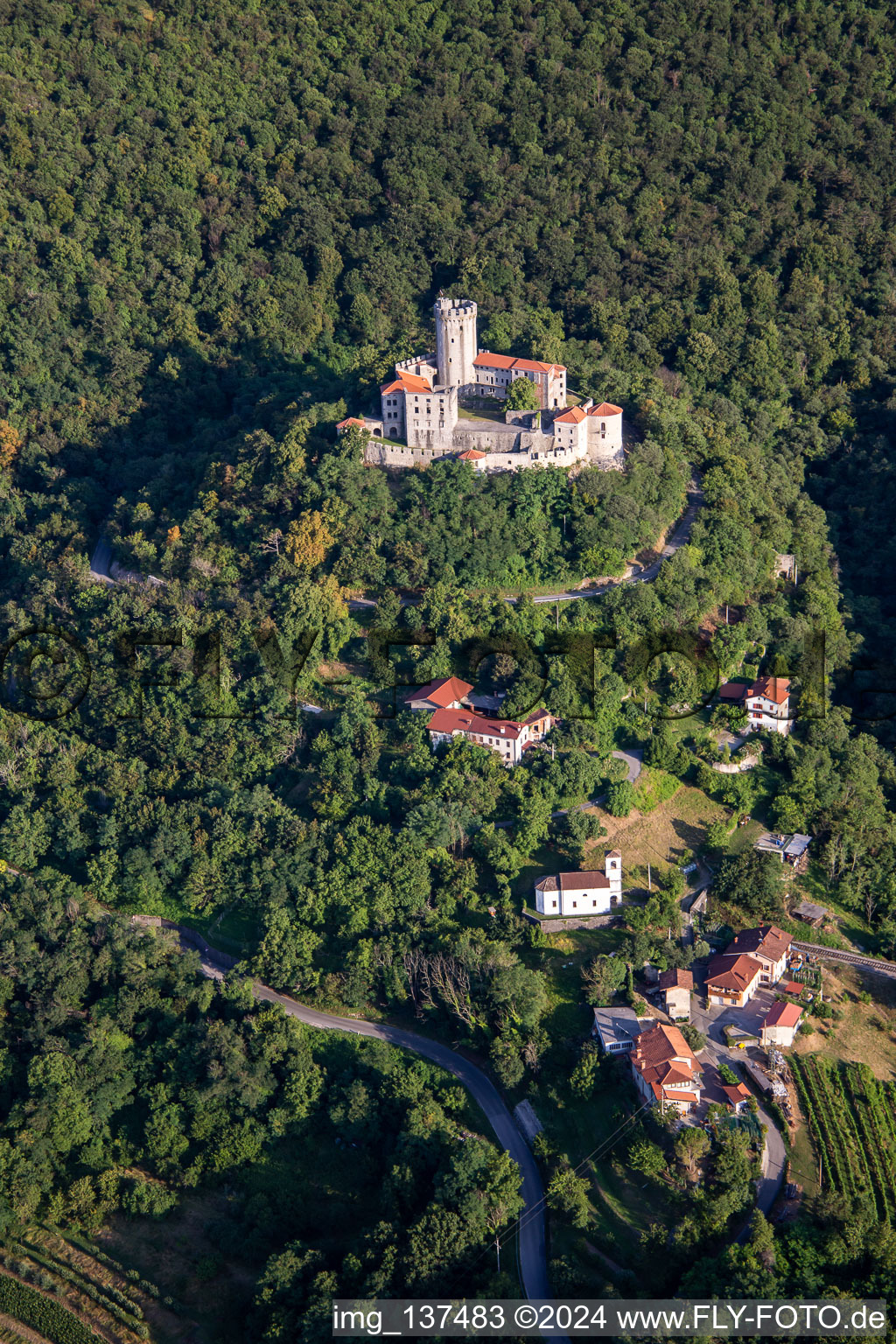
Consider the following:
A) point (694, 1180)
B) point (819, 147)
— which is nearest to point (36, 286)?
point (819, 147)

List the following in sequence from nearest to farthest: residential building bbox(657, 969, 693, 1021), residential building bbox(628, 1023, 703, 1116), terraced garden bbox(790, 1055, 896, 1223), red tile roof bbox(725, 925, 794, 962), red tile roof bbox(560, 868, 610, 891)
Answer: terraced garden bbox(790, 1055, 896, 1223) → residential building bbox(628, 1023, 703, 1116) → residential building bbox(657, 969, 693, 1021) → red tile roof bbox(725, 925, 794, 962) → red tile roof bbox(560, 868, 610, 891)

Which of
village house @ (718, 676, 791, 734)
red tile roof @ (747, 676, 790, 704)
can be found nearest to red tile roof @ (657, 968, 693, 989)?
village house @ (718, 676, 791, 734)

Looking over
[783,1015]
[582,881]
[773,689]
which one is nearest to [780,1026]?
[783,1015]

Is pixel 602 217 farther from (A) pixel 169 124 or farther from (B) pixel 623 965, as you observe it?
(B) pixel 623 965

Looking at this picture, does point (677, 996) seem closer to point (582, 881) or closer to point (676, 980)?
point (676, 980)

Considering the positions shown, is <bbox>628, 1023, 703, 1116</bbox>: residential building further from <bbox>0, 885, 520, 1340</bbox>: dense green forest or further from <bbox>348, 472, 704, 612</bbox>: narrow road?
<bbox>348, 472, 704, 612</bbox>: narrow road

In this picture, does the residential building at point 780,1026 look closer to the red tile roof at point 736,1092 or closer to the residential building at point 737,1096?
the residential building at point 737,1096
